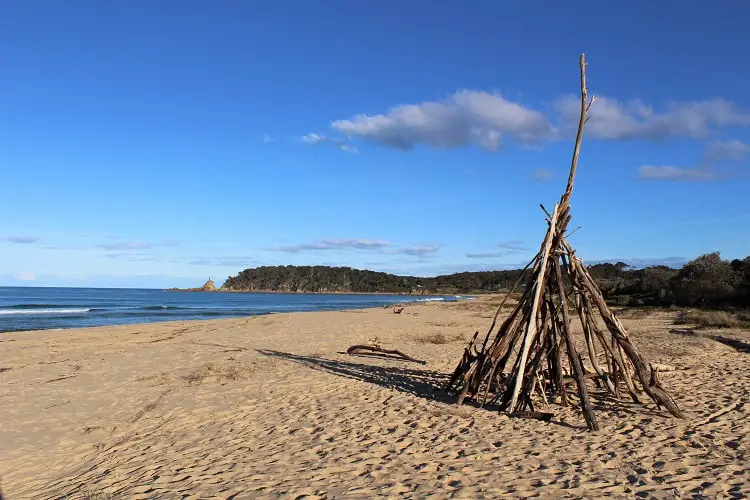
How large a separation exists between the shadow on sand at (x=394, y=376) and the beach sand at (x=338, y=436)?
54mm

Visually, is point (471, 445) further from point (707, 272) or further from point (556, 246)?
point (707, 272)

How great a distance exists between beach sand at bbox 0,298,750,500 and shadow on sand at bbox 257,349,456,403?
5cm

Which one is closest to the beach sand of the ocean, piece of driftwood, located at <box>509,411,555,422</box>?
piece of driftwood, located at <box>509,411,555,422</box>

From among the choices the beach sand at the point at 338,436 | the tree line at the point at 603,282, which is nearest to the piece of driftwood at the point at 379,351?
the beach sand at the point at 338,436

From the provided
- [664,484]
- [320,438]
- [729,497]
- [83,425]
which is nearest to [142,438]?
[83,425]

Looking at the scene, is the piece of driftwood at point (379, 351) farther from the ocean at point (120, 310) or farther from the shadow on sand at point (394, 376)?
the ocean at point (120, 310)

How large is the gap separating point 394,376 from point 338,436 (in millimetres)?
4003

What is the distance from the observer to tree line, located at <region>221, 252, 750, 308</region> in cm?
2903

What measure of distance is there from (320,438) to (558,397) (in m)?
3.69

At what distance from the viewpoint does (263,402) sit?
8.66 metres

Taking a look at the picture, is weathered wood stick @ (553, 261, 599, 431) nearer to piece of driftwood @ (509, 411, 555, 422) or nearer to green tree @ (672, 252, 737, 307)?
piece of driftwood @ (509, 411, 555, 422)

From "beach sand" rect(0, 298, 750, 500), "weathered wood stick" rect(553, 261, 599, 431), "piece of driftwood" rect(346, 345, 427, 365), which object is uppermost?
"weathered wood stick" rect(553, 261, 599, 431)

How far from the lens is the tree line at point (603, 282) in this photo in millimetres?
29031

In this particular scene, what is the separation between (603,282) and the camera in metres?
46.7
